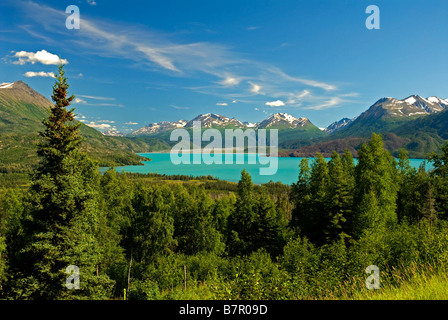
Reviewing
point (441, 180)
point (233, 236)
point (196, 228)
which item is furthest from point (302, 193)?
point (196, 228)

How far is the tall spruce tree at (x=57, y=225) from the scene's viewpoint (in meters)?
15.8

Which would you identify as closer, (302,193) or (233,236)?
(302,193)

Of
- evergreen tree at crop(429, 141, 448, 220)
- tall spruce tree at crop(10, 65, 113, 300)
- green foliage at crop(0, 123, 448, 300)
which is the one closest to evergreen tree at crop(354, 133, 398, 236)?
green foliage at crop(0, 123, 448, 300)

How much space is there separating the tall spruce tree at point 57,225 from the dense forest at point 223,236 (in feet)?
0.24

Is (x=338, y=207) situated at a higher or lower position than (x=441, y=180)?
lower

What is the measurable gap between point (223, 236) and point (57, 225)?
3278cm

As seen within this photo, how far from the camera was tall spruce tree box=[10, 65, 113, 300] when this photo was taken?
15.8m

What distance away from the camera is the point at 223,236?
45812 mm

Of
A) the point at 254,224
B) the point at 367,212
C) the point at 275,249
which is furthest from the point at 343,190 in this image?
the point at 254,224

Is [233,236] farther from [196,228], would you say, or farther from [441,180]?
[441,180]

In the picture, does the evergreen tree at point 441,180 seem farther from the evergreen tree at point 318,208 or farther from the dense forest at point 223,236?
the evergreen tree at point 318,208

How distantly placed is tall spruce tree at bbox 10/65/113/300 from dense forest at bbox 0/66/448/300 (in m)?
0.07

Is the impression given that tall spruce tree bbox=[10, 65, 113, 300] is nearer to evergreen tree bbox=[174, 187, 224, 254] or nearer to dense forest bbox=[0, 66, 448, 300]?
dense forest bbox=[0, 66, 448, 300]

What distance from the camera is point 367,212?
85.1 feet
